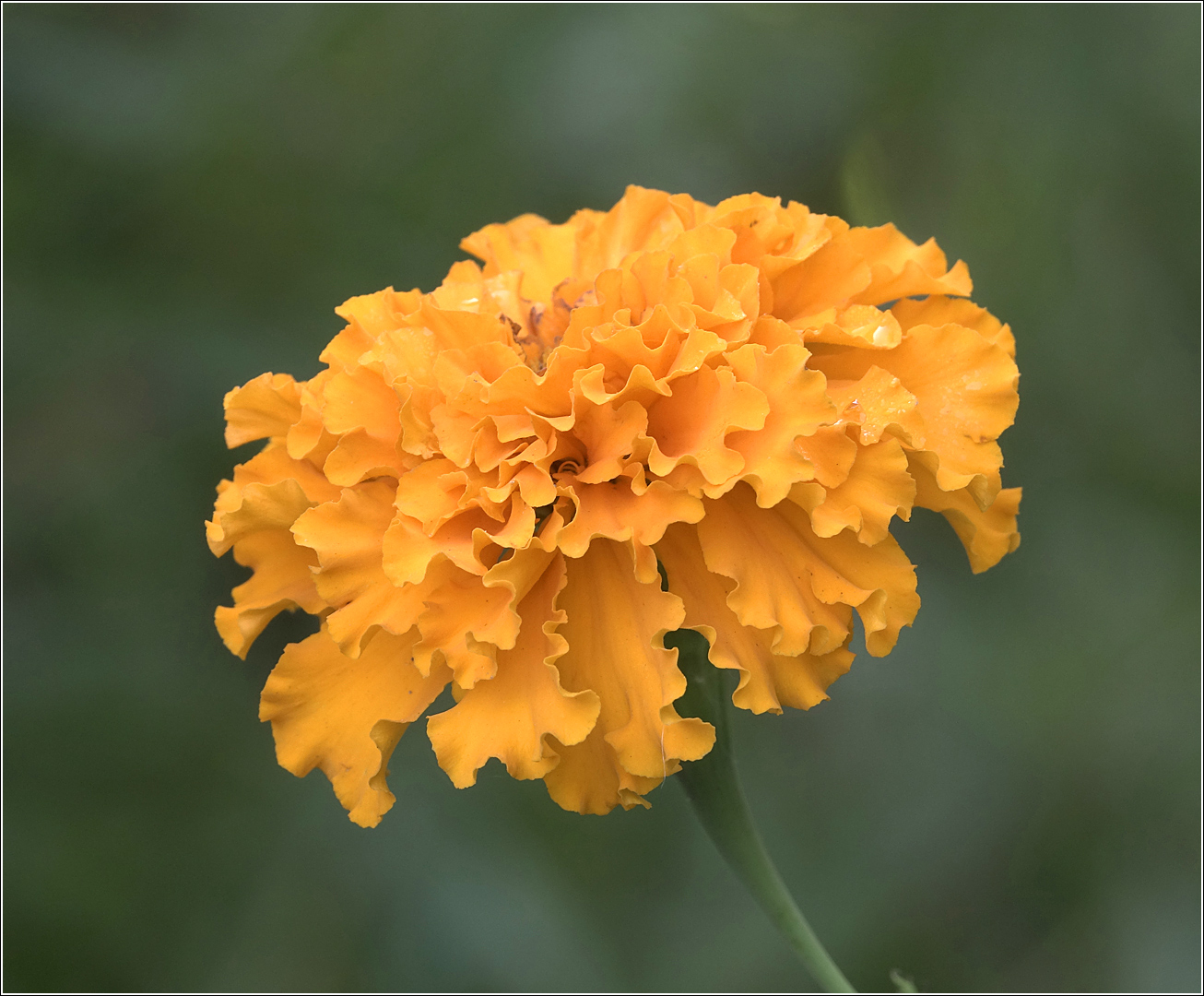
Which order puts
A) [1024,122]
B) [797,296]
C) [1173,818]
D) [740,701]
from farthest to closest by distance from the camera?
[1024,122] < [1173,818] < [797,296] < [740,701]

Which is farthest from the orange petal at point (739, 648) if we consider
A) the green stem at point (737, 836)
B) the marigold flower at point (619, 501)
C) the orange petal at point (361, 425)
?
Result: the orange petal at point (361, 425)

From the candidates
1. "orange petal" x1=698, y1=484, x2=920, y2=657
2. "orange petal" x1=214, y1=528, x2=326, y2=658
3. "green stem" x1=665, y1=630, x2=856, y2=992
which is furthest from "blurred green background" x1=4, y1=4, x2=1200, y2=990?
"orange petal" x1=698, y1=484, x2=920, y2=657

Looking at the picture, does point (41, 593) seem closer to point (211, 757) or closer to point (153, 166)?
point (211, 757)

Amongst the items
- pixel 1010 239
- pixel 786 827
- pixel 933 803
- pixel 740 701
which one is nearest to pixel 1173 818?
pixel 933 803

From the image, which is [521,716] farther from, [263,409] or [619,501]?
[263,409]

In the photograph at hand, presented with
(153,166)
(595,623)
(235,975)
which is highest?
(153,166)

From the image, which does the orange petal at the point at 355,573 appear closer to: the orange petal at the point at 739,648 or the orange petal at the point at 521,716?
the orange petal at the point at 521,716
